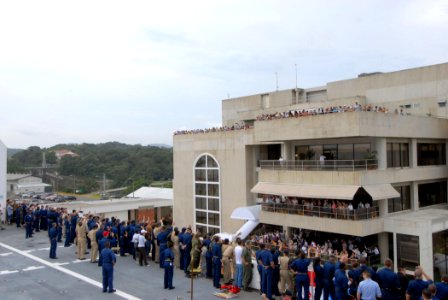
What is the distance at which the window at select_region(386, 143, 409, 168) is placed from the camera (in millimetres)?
24641

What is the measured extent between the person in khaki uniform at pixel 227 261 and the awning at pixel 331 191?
9.46 metres

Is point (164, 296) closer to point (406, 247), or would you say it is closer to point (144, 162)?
point (406, 247)

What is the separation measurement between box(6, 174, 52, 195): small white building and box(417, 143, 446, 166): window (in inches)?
3297

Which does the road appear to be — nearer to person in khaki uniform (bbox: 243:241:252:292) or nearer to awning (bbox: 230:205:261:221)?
person in khaki uniform (bbox: 243:241:252:292)

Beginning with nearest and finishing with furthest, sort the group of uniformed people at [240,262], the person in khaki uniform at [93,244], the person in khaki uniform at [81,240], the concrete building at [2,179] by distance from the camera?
the group of uniformed people at [240,262] → the person in khaki uniform at [93,244] → the person in khaki uniform at [81,240] → the concrete building at [2,179]

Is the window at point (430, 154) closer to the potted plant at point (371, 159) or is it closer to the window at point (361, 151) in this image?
the window at point (361, 151)

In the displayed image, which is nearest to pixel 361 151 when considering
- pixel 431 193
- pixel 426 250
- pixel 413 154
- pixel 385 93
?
pixel 413 154

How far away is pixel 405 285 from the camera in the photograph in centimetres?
1071

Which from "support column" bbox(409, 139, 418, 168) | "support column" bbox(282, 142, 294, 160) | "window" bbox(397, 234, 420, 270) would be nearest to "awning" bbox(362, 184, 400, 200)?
"window" bbox(397, 234, 420, 270)

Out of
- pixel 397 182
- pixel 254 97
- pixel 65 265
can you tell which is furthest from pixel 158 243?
pixel 254 97

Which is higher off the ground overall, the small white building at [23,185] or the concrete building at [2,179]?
the concrete building at [2,179]

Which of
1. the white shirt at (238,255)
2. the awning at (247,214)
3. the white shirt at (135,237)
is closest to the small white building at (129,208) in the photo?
the awning at (247,214)

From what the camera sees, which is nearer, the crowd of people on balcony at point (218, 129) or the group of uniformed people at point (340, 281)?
the group of uniformed people at point (340, 281)

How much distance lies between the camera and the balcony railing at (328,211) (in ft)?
72.3
